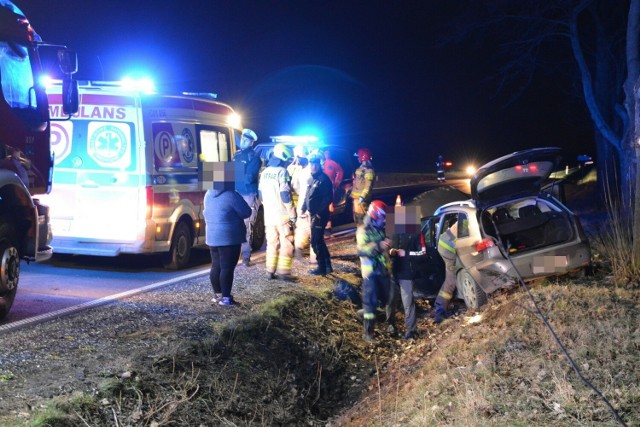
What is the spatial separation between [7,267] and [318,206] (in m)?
4.44

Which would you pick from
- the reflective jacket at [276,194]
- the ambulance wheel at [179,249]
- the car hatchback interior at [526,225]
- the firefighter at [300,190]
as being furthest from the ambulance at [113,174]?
the car hatchback interior at [526,225]

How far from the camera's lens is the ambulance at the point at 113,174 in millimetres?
9758

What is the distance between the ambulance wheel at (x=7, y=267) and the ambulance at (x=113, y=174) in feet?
8.15

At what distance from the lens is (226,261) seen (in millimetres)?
7863

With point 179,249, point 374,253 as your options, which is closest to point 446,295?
point 374,253

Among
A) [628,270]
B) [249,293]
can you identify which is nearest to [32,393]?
[249,293]

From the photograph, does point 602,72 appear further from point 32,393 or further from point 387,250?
point 32,393

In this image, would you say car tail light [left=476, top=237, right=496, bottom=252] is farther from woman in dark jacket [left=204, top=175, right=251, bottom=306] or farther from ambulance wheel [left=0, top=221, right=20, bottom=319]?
ambulance wheel [left=0, top=221, right=20, bottom=319]

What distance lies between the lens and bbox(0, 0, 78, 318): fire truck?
7.16 metres

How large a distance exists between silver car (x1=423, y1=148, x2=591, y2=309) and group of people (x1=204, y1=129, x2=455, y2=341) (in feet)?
1.41

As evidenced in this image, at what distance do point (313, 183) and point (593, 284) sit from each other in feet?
13.2

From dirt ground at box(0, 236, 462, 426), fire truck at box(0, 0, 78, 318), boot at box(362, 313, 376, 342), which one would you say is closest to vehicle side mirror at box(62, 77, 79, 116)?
fire truck at box(0, 0, 78, 318)

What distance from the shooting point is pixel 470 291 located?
8.55m

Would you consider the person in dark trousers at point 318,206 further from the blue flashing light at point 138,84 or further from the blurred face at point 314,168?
the blue flashing light at point 138,84
